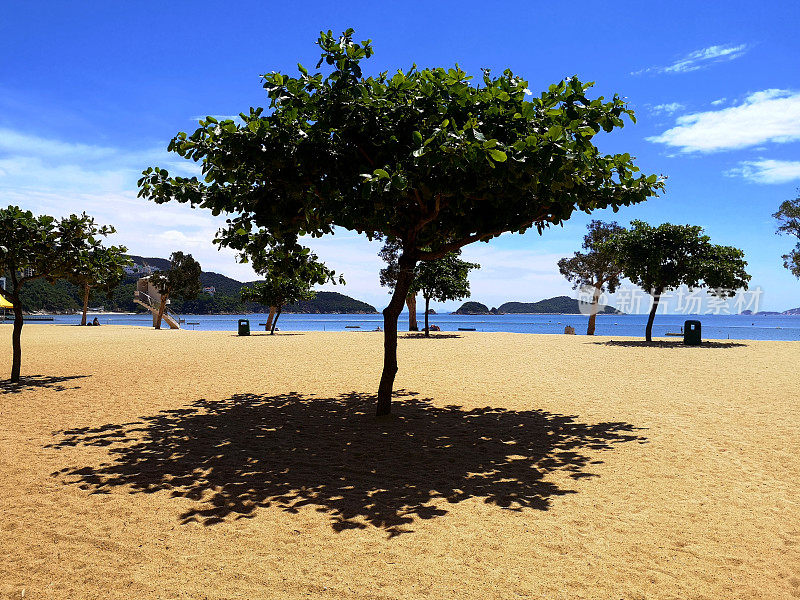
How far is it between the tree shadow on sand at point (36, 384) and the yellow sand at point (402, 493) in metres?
0.29

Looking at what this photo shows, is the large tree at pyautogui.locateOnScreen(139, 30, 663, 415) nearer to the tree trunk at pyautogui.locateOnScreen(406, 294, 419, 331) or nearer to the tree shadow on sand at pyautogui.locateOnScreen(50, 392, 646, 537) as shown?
the tree shadow on sand at pyautogui.locateOnScreen(50, 392, 646, 537)

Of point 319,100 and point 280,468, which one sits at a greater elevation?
point 319,100

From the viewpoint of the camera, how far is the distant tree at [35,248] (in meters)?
14.5

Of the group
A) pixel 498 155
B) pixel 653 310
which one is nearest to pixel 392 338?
pixel 498 155

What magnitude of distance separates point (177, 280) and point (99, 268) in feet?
153

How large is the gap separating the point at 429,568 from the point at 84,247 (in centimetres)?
1538

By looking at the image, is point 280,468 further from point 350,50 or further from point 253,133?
point 350,50

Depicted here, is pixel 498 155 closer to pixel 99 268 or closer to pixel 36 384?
pixel 99 268

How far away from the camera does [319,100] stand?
9336mm

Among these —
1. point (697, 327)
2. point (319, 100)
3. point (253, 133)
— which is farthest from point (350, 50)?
point (697, 327)

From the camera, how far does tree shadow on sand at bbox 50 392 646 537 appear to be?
6.21 metres

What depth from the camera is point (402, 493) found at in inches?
254

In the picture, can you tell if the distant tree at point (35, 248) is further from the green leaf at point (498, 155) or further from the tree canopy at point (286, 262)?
the green leaf at point (498, 155)

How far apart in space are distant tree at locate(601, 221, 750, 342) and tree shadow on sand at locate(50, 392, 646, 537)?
24.6 m
